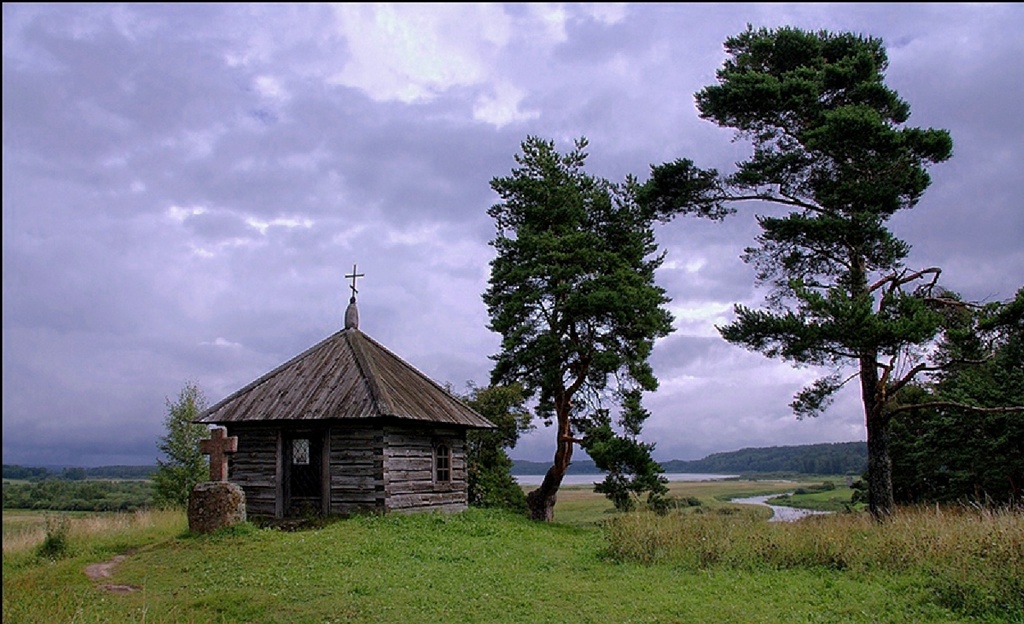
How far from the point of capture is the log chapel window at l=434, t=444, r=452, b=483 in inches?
835

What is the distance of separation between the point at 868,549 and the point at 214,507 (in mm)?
13192

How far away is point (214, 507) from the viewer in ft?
52.5

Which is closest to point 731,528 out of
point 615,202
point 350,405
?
point 350,405

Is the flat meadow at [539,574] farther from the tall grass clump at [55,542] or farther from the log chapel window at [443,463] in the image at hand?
the log chapel window at [443,463]

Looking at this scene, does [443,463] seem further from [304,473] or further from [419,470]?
[304,473]

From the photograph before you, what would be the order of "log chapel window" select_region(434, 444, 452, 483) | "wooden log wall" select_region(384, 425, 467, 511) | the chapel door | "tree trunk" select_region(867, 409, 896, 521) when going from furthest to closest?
"log chapel window" select_region(434, 444, 452, 483) → the chapel door → "wooden log wall" select_region(384, 425, 467, 511) → "tree trunk" select_region(867, 409, 896, 521)

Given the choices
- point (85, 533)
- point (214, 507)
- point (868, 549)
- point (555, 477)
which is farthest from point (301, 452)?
point (868, 549)

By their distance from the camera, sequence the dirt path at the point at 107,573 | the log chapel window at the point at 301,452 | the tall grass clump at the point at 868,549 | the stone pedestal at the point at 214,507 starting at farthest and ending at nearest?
the log chapel window at the point at 301,452, the stone pedestal at the point at 214,507, the dirt path at the point at 107,573, the tall grass clump at the point at 868,549

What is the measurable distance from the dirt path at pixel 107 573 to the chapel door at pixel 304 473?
14.9 feet

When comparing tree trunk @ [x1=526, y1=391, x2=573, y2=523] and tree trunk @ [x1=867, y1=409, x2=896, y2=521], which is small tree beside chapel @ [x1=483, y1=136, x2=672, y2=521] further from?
tree trunk @ [x1=867, y1=409, x2=896, y2=521]

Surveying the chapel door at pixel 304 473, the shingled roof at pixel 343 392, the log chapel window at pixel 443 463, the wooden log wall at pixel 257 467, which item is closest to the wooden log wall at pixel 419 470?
the log chapel window at pixel 443 463

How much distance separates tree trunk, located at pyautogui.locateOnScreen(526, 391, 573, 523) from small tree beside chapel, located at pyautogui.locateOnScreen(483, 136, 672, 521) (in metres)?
0.04

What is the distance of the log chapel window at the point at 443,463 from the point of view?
21203 mm

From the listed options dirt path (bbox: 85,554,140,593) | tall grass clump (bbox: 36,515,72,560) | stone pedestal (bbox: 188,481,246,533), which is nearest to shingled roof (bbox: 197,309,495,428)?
stone pedestal (bbox: 188,481,246,533)
